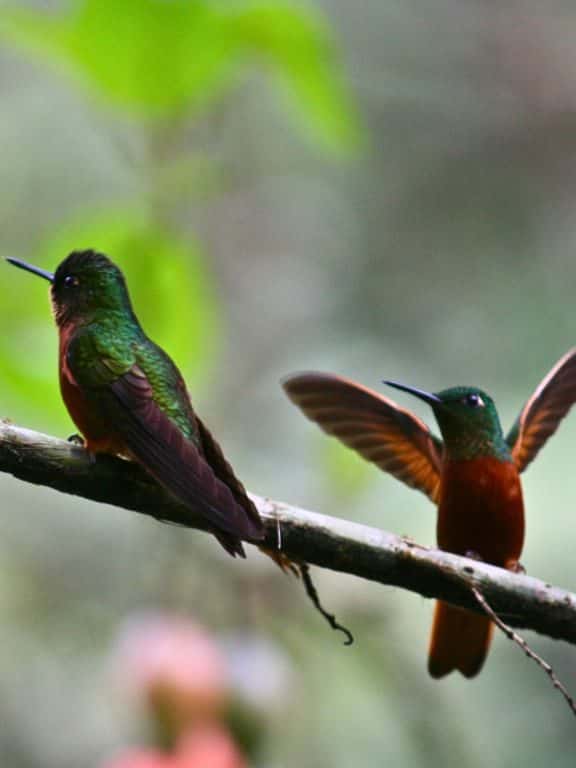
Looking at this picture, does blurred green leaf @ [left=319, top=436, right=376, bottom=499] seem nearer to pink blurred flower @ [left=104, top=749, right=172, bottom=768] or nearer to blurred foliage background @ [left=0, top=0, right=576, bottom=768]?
blurred foliage background @ [left=0, top=0, right=576, bottom=768]

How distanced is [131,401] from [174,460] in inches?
7.5

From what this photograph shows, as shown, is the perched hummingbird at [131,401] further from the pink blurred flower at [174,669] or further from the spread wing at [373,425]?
the pink blurred flower at [174,669]

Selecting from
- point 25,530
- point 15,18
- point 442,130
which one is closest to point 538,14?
point 442,130

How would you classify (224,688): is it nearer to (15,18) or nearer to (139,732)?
(139,732)

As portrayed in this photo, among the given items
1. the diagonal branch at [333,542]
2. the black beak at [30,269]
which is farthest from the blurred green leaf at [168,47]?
the diagonal branch at [333,542]

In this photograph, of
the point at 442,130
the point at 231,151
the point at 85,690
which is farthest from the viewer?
the point at 442,130

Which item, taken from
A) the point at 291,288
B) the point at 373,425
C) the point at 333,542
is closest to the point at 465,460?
the point at 373,425

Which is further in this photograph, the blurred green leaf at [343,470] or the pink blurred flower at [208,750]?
the blurred green leaf at [343,470]

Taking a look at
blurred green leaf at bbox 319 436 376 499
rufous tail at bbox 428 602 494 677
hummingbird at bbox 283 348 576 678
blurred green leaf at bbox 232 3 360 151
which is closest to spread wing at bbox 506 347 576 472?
hummingbird at bbox 283 348 576 678

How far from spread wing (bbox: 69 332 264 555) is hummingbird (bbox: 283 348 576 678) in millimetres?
698

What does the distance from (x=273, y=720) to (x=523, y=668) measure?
278cm

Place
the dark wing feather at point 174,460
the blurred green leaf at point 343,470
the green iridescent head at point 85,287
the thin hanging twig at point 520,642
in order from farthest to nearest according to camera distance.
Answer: the blurred green leaf at point 343,470 < the green iridescent head at point 85,287 < the thin hanging twig at point 520,642 < the dark wing feather at point 174,460

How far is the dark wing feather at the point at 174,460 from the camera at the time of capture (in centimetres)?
235

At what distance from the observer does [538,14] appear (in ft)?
28.6
